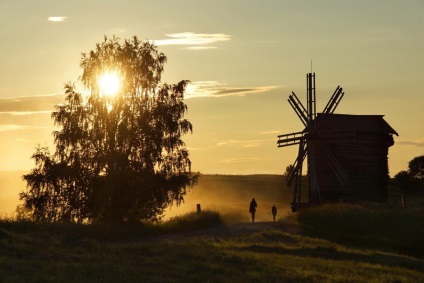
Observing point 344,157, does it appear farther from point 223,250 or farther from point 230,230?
point 223,250

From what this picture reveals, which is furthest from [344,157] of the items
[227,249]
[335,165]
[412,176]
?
[412,176]

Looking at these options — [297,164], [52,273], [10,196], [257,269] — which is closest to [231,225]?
[297,164]

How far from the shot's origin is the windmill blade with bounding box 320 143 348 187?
60406 millimetres

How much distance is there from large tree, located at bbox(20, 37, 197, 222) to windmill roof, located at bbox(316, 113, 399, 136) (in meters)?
16.6

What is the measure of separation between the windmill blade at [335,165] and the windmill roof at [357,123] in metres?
1.98

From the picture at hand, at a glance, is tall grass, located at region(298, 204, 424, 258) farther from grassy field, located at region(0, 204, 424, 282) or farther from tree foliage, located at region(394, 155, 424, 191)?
tree foliage, located at region(394, 155, 424, 191)

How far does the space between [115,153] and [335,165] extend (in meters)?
20.0

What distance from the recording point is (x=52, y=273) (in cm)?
2578

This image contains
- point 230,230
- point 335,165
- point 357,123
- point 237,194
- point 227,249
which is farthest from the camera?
point 237,194

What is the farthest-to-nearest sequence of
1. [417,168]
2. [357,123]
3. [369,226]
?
[417,168], [357,123], [369,226]

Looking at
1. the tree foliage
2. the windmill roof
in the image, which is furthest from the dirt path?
the tree foliage

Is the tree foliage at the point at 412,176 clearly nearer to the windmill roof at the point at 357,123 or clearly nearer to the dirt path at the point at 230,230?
the windmill roof at the point at 357,123

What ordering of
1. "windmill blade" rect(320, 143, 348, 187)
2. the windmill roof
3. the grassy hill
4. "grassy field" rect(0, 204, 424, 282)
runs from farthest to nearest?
1. the grassy hill
2. the windmill roof
3. "windmill blade" rect(320, 143, 348, 187)
4. "grassy field" rect(0, 204, 424, 282)

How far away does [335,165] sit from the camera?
61094mm
